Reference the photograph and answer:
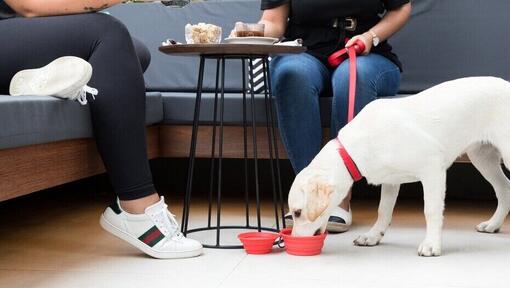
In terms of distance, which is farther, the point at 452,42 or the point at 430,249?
the point at 452,42

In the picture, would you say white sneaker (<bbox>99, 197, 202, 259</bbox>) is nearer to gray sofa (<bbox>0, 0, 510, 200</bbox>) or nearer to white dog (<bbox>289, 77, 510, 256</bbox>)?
gray sofa (<bbox>0, 0, 510, 200</bbox>)

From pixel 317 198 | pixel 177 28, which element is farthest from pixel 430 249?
pixel 177 28

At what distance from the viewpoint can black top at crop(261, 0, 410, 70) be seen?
2.56m

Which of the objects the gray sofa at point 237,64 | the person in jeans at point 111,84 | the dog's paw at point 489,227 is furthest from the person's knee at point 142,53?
the dog's paw at point 489,227

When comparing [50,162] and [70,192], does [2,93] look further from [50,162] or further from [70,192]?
[70,192]

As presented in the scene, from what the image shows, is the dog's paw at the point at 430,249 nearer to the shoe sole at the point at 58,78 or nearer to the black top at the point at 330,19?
the black top at the point at 330,19

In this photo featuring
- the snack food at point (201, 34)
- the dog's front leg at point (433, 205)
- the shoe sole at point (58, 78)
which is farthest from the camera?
the snack food at point (201, 34)

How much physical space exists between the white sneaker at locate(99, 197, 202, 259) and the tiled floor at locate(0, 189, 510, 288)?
0.10ft

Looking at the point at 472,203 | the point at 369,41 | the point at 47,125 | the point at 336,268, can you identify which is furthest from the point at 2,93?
the point at 472,203

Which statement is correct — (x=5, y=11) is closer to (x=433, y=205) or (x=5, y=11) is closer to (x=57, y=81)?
(x=57, y=81)

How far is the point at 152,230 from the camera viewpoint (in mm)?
1916

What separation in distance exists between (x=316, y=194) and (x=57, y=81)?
729mm

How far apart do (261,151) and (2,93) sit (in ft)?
3.37

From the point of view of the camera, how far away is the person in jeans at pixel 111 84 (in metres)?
1.86
